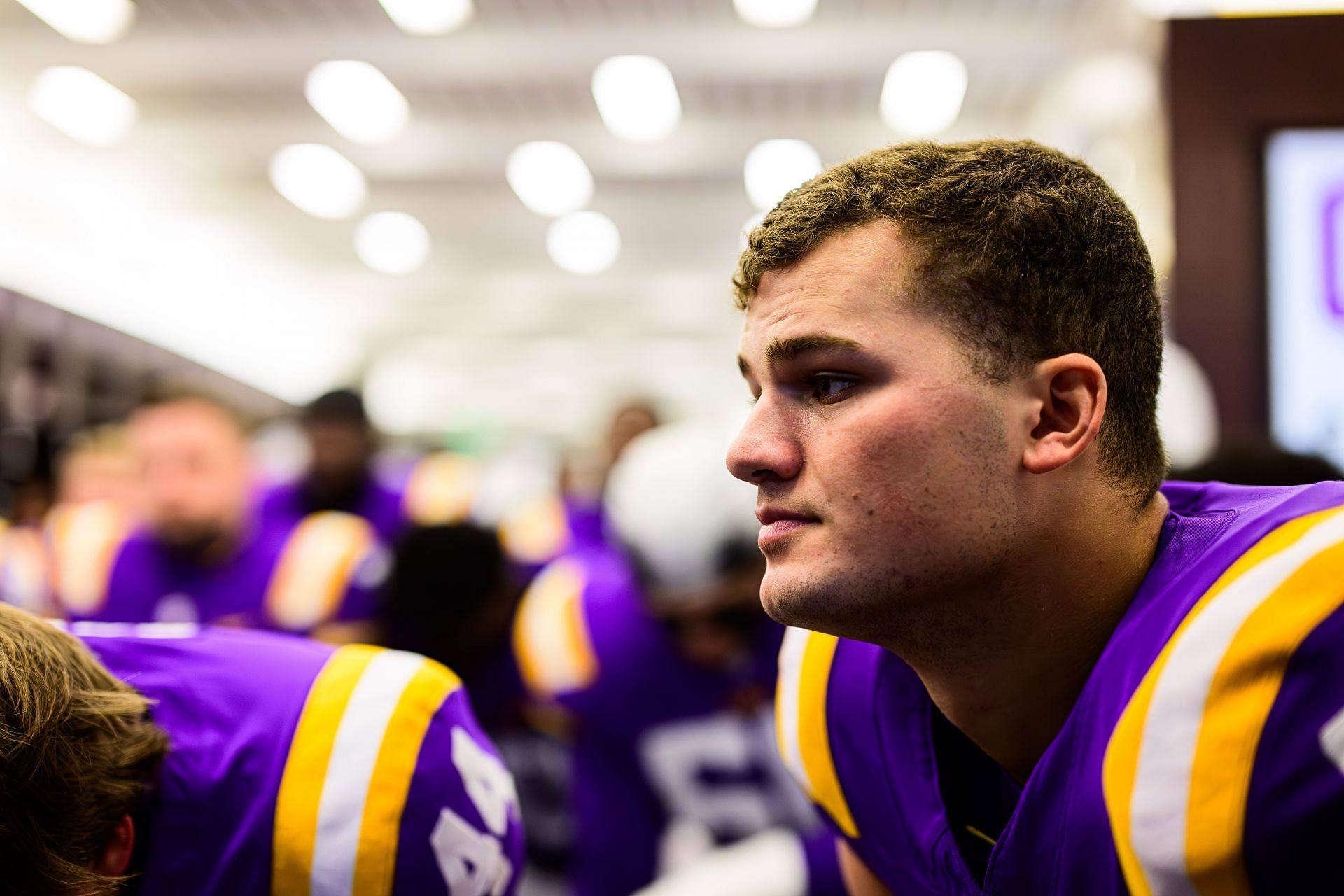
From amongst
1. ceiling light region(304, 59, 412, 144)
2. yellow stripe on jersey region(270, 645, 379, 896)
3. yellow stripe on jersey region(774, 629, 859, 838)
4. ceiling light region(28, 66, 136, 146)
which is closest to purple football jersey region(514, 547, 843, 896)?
yellow stripe on jersey region(774, 629, 859, 838)

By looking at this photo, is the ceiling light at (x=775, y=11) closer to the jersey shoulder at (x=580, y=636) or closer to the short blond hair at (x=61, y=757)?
the jersey shoulder at (x=580, y=636)

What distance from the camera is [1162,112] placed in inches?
116

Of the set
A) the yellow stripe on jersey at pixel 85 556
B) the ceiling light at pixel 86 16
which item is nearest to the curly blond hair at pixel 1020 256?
the yellow stripe on jersey at pixel 85 556

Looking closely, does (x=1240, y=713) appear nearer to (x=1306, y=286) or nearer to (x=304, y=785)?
(x=304, y=785)

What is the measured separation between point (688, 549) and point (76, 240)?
747 centimetres

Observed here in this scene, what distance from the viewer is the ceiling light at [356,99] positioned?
5168 millimetres

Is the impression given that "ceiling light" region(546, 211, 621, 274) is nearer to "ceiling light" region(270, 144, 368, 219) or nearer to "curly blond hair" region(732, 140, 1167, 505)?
"ceiling light" region(270, 144, 368, 219)

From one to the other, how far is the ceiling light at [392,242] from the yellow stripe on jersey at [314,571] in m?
4.95

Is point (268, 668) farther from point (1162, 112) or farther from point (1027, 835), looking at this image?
point (1162, 112)

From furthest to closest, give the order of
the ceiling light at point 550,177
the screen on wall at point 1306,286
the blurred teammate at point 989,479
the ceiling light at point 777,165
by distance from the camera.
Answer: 1. the ceiling light at point 550,177
2. the ceiling light at point 777,165
3. the screen on wall at point 1306,286
4. the blurred teammate at point 989,479

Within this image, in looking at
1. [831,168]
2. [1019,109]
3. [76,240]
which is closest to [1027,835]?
[831,168]

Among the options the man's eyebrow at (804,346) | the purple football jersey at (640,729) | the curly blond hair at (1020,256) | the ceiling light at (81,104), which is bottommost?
the purple football jersey at (640,729)

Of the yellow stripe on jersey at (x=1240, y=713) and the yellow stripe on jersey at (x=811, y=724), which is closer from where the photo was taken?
the yellow stripe on jersey at (x=1240, y=713)

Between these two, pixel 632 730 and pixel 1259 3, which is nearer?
pixel 632 730
